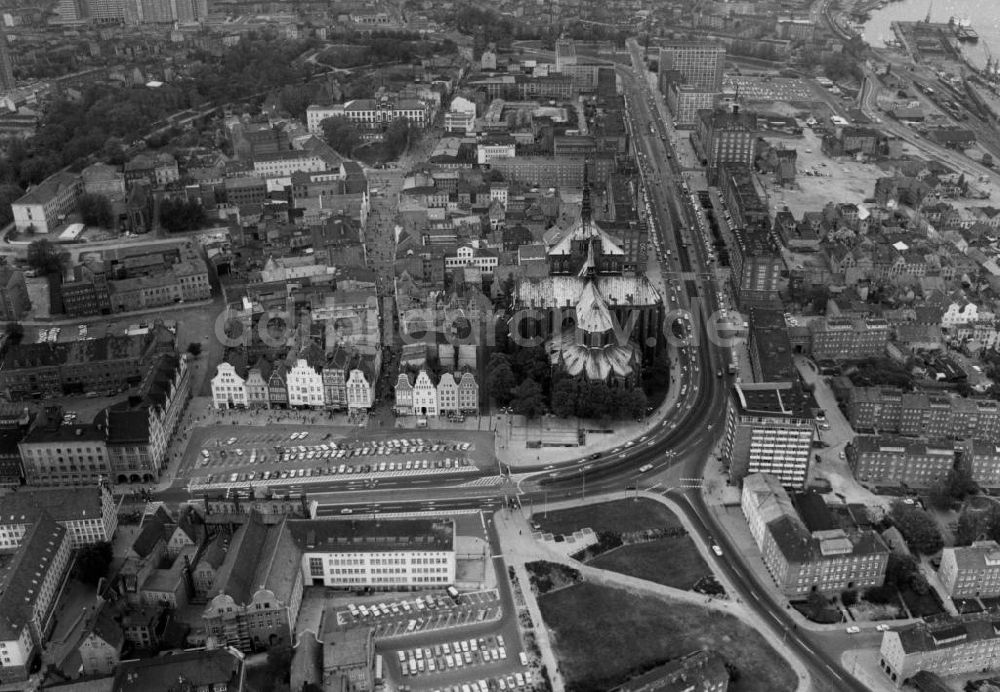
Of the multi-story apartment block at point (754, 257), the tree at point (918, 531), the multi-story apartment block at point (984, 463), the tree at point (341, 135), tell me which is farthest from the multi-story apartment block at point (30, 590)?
the tree at point (341, 135)

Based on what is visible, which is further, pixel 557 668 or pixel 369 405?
pixel 369 405

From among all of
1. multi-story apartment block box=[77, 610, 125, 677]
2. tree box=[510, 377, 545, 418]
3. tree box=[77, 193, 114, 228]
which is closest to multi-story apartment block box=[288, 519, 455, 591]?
multi-story apartment block box=[77, 610, 125, 677]

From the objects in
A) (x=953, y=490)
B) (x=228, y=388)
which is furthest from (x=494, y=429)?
(x=953, y=490)

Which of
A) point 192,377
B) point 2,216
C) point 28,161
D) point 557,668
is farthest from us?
point 28,161

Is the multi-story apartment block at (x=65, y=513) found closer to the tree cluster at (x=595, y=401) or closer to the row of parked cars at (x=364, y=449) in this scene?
the row of parked cars at (x=364, y=449)

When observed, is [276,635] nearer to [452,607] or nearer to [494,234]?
[452,607]

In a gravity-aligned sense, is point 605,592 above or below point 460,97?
below

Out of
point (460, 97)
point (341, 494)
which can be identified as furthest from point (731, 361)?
point (460, 97)

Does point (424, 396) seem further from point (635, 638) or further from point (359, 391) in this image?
point (635, 638)
